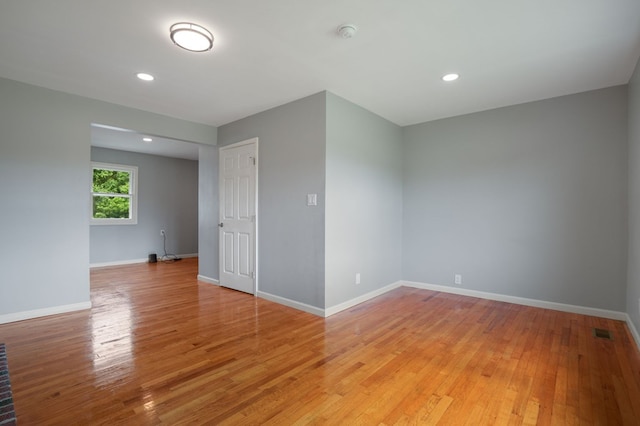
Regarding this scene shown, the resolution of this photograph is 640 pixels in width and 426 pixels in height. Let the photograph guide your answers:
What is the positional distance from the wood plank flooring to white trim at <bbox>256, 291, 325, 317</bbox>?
9 centimetres

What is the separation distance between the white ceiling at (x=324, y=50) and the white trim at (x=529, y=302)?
8.10ft

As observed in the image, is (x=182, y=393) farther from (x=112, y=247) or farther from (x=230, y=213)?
(x=112, y=247)

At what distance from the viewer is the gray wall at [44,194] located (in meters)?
3.23

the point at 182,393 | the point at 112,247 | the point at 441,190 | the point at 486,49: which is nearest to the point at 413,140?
the point at 441,190

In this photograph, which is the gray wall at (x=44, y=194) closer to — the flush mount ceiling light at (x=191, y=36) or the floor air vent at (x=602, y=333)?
the flush mount ceiling light at (x=191, y=36)

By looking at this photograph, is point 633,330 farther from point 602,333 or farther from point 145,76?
point 145,76

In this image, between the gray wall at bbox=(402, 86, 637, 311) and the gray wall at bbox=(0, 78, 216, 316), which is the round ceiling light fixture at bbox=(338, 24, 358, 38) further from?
the gray wall at bbox=(0, 78, 216, 316)

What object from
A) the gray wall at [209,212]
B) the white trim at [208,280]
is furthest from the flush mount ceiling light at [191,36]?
the white trim at [208,280]

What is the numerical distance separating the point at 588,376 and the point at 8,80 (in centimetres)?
583

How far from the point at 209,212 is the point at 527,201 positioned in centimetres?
467

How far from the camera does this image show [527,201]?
383 cm

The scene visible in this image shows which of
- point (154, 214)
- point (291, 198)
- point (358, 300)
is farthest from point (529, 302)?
point (154, 214)

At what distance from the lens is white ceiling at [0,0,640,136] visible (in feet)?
6.82

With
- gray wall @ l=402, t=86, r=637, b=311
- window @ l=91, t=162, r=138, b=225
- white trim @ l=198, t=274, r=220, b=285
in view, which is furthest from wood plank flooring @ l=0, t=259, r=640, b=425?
window @ l=91, t=162, r=138, b=225
